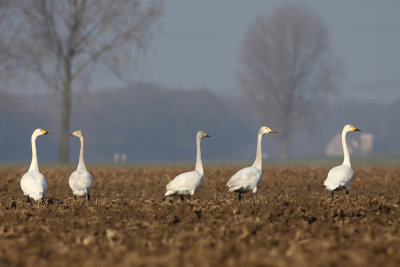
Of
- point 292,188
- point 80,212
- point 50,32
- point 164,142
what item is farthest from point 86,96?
point 164,142

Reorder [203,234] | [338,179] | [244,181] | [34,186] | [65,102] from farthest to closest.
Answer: [65,102]
[338,179]
[244,181]
[34,186]
[203,234]

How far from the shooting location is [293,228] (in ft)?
32.4

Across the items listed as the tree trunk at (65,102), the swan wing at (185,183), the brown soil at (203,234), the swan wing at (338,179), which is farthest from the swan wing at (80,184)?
the tree trunk at (65,102)

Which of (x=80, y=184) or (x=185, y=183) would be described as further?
(x=80, y=184)

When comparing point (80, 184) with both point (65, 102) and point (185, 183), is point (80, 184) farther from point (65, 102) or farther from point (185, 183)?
point (65, 102)

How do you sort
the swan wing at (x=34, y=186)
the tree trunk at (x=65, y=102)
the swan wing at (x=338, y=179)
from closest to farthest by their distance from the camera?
1. the swan wing at (x=34, y=186)
2. the swan wing at (x=338, y=179)
3. the tree trunk at (x=65, y=102)

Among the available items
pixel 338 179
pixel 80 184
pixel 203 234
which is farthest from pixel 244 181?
pixel 203 234

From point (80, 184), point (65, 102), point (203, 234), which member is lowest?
point (203, 234)

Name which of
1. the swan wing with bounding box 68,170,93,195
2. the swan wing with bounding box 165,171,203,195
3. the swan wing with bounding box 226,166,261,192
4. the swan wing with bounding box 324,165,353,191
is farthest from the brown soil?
the swan wing with bounding box 68,170,93,195

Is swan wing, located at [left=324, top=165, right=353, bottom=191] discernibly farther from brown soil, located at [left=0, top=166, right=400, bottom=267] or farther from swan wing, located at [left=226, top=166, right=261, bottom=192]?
swan wing, located at [left=226, top=166, right=261, bottom=192]

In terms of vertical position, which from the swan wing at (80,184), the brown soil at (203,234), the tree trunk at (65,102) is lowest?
the brown soil at (203,234)

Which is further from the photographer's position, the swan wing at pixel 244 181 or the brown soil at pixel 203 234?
the swan wing at pixel 244 181

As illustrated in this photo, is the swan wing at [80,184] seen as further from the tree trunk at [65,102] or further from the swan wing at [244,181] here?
the tree trunk at [65,102]

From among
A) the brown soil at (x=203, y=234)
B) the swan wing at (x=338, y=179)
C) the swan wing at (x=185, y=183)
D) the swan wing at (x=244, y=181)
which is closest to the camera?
the brown soil at (x=203, y=234)
